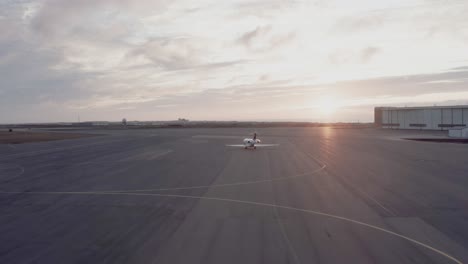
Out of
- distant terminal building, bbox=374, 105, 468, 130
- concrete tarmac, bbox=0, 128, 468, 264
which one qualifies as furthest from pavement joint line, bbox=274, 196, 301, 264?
distant terminal building, bbox=374, 105, 468, 130

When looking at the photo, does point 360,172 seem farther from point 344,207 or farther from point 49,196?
point 49,196

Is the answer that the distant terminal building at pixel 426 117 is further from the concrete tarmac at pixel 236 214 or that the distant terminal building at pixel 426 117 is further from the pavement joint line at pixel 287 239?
the pavement joint line at pixel 287 239

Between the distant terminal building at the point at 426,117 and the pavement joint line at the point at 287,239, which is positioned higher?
the distant terminal building at the point at 426,117

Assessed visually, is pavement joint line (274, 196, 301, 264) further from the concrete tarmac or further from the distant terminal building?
the distant terminal building

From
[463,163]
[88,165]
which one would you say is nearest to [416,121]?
[463,163]

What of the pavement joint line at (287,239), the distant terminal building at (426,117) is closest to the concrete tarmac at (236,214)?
the pavement joint line at (287,239)

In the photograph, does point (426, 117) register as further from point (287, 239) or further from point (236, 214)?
point (287, 239)

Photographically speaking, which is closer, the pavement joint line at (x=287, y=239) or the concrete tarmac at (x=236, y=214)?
the pavement joint line at (x=287, y=239)
